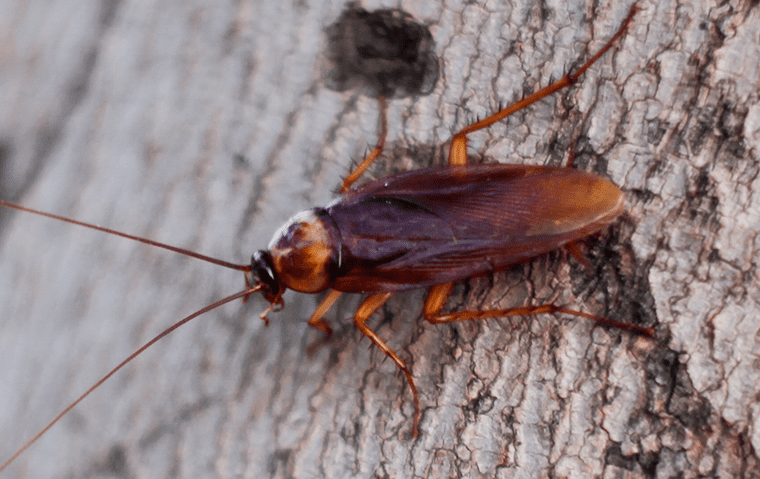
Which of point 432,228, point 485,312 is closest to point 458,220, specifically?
point 432,228

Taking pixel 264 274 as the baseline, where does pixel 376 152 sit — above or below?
above

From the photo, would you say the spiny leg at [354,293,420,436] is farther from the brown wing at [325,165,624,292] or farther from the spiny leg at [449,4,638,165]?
the spiny leg at [449,4,638,165]

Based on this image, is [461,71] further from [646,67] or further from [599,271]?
[599,271]

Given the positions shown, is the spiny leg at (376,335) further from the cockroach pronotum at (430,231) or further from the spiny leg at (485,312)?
the spiny leg at (485,312)

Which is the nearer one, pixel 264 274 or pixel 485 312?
pixel 485 312

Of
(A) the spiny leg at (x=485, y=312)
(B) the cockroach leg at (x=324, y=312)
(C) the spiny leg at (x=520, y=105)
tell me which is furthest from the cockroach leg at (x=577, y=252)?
(B) the cockroach leg at (x=324, y=312)

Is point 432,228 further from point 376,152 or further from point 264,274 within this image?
point 264,274

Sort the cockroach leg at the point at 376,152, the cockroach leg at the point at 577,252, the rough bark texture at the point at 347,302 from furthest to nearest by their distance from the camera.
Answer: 1. the cockroach leg at the point at 376,152
2. the cockroach leg at the point at 577,252
3. the rough bark texture at the point at 347,302

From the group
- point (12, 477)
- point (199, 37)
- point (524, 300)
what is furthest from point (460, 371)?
A: point (12, 477)
